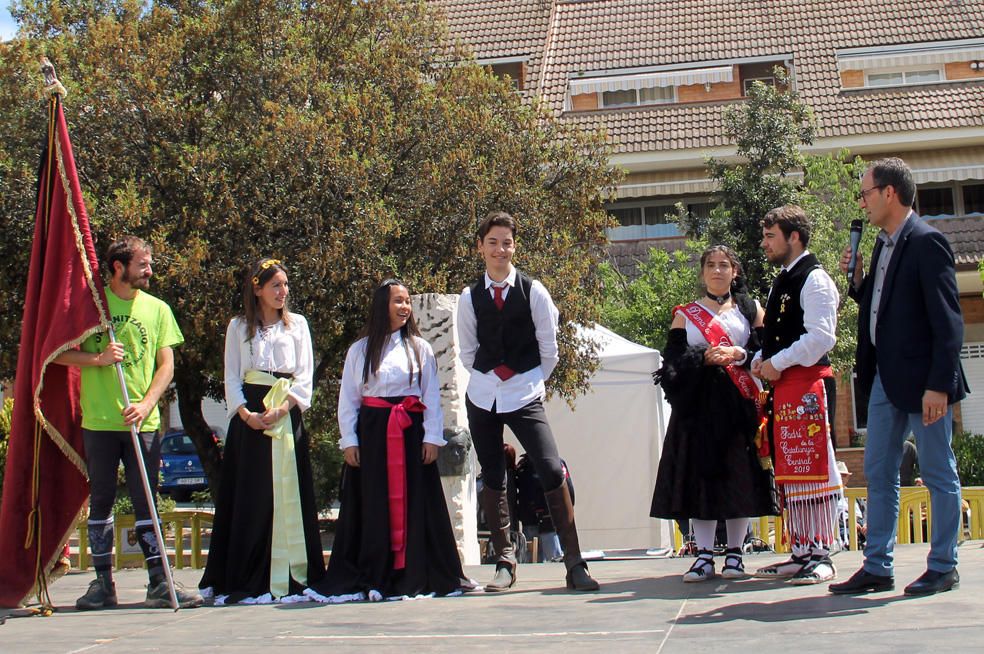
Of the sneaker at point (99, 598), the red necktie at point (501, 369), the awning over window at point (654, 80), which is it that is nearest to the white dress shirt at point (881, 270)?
the red necktie at point (501, 369)

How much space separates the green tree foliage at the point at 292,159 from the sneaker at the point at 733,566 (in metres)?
5.33

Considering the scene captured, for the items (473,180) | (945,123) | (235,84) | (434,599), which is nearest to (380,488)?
(434,599)

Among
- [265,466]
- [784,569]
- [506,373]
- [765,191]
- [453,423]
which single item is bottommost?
[784,569]

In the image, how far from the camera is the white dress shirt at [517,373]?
19.9ft

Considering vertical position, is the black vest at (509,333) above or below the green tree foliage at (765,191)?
below

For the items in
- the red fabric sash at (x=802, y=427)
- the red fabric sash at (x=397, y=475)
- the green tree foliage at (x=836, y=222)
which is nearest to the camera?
the red fabric sash at (x=802, y=427)

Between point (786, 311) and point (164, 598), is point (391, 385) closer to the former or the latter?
point (164, 598)

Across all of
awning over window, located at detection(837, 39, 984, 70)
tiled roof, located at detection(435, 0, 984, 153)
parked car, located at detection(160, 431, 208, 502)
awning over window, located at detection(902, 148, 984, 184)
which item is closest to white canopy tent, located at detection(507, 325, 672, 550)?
tiled roof, located at detection(435, 0, 984, 153)

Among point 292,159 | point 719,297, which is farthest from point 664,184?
point 719,297

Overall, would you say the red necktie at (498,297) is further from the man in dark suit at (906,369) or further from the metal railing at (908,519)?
the metal railing at (908,519)

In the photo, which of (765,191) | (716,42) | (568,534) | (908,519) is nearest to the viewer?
(568,534)

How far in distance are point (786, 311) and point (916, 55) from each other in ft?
71.1

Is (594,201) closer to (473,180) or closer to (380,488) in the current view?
(473,180)

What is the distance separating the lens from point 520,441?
238 inches
